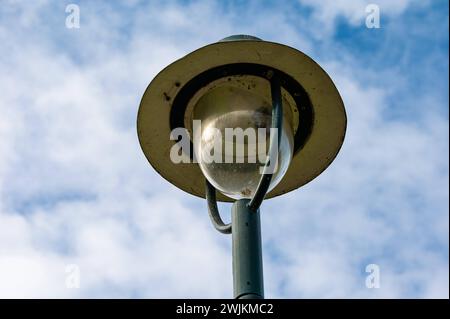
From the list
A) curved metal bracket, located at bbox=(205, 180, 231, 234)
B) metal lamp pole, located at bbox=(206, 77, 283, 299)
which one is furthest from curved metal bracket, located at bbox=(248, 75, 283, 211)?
curved metal bracket, located at bbox=(205, 180, 231, 234)

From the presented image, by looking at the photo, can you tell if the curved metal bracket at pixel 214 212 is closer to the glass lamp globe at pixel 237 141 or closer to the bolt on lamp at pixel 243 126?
the bolt on lamp at pixel 243 126

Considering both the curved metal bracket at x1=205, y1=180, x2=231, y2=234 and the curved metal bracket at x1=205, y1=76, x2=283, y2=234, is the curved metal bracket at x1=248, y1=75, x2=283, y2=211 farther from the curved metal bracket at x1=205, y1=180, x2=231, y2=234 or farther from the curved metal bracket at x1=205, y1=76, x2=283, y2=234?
the curved metal bracket at x1=205, y1=180, x2=231, y2=234

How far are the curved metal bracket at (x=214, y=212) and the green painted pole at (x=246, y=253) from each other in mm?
110

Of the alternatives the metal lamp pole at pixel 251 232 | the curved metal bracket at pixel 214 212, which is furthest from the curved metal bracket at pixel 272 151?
the curved metal bracket at pixel 214 212

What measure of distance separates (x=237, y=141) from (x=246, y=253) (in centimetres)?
52

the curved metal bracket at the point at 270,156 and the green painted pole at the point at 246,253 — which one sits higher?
the curved metal bracket at the point at 270,156

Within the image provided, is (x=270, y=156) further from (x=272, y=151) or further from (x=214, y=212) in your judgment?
(x=214, y=212)

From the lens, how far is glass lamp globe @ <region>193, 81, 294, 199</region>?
4.76 metres

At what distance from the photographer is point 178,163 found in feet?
17.3

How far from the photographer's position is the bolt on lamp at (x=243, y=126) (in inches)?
187

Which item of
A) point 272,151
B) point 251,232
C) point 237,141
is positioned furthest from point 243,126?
point 251,232
